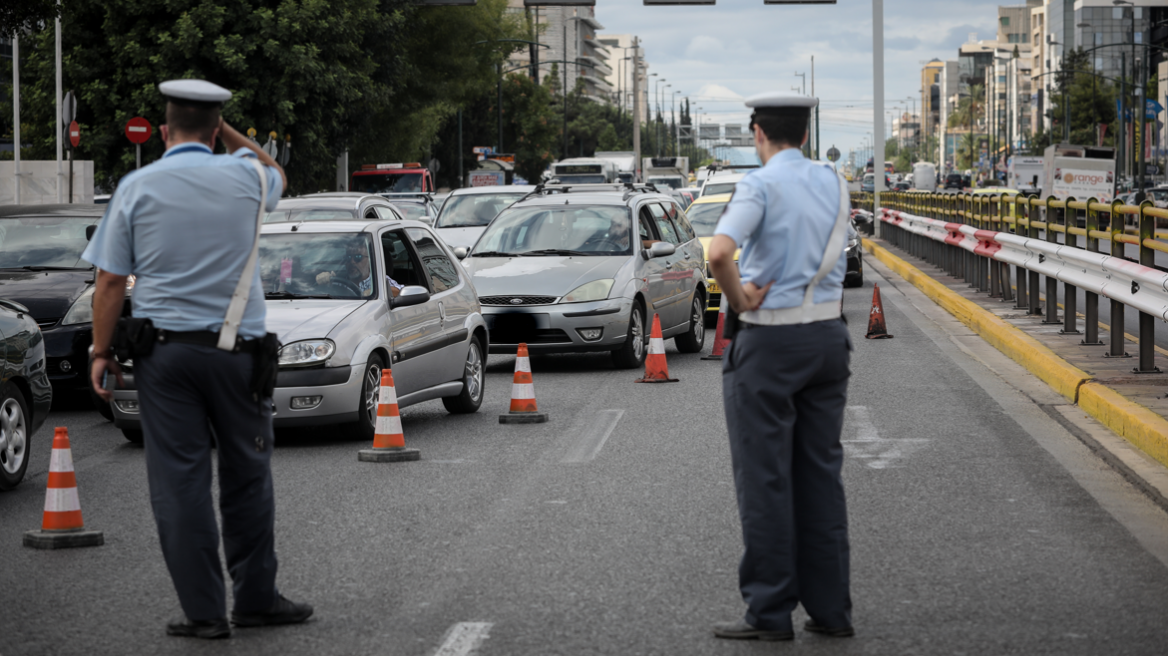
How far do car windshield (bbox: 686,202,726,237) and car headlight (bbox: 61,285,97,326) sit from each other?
979 centimetres

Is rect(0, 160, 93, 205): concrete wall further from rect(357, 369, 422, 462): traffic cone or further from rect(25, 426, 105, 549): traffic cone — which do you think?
rect(25, 426, 105, 549): traffic cone

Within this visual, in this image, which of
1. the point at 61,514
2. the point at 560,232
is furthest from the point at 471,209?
the point at 61,514

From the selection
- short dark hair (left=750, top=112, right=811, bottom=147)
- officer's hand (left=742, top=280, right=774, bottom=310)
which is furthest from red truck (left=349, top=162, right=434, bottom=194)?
officer's hand (left=742, top=280, right=774, bottom=310)

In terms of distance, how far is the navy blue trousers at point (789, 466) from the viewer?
468 cm

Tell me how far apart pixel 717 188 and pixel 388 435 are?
16.0 m

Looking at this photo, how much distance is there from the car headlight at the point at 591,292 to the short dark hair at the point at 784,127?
835cm

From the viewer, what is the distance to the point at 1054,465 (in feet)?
26.6

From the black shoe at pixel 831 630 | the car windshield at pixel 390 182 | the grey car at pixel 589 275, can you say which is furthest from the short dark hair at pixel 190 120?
the car windshield at pixel 390 182

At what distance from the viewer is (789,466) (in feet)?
15.6

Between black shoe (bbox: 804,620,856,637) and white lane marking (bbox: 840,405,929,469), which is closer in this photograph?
black shoe (bbox: 804,620,856,637)

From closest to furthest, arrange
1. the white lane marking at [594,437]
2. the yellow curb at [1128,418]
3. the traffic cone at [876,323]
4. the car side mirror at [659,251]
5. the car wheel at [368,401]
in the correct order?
1. the yellow curb at [1128,418]
2. the white lane marking at [594,437]
3. the car wheel at [368,401]
4. the car side mirror at [659,251]
5. the traffic cone at [876,323]

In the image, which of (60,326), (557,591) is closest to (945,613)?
(557,591)

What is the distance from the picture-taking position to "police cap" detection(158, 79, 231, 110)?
186 inches

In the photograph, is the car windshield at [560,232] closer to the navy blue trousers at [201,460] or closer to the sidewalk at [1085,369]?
the sidewalk at [1085,369]
